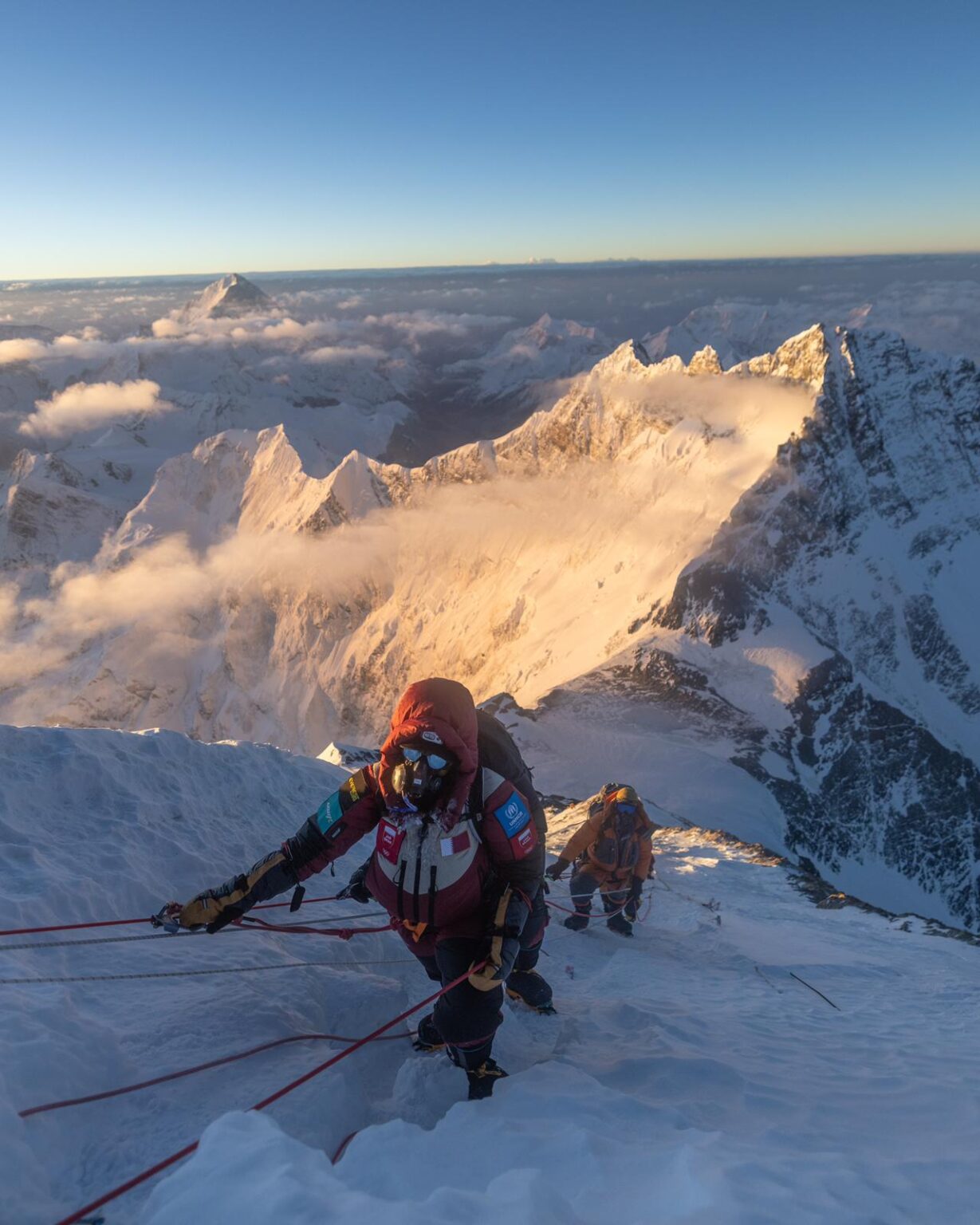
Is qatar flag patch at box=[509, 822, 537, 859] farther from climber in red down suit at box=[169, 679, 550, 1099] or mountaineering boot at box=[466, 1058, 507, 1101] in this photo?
mountaineering boot at box=[466, 1058, 507, 1101]

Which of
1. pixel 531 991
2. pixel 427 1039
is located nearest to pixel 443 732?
pixel 427 1039

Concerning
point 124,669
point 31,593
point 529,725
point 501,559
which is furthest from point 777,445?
point 31,593

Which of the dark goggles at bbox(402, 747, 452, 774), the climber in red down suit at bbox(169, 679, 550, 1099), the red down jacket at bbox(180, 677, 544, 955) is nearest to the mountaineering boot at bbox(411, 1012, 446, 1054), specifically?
the climber in red down suit at bbox(169, 679, 550, 1099)

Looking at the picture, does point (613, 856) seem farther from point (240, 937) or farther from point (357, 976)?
point (240, 937)

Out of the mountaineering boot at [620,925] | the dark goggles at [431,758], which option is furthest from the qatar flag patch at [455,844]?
the mountaineering boot at [620,925]

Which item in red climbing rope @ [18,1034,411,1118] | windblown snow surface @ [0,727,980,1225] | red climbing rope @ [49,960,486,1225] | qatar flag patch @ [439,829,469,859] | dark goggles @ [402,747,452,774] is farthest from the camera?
qatar flag patch @ [439,829,469,859]

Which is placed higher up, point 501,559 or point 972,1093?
point 972,1093

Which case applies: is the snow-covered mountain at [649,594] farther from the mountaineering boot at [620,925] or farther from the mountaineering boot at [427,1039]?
the mountaineering boot at [427,1039]
